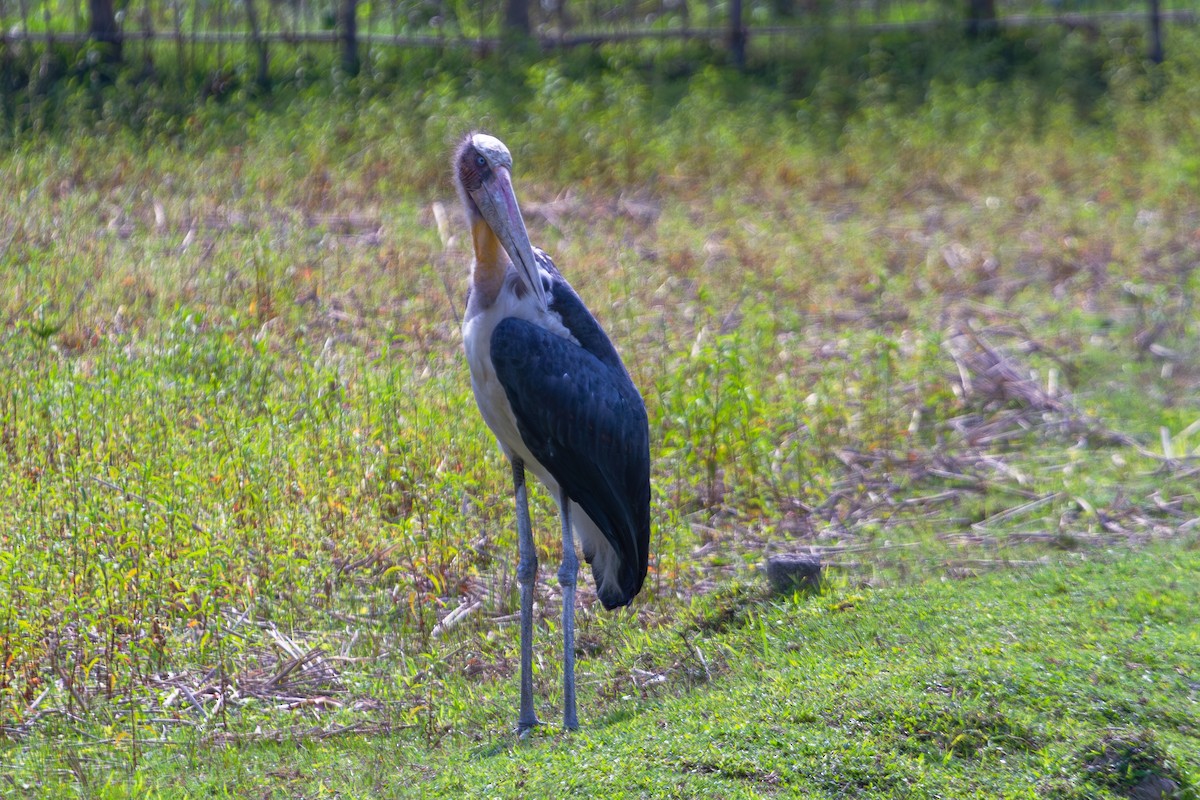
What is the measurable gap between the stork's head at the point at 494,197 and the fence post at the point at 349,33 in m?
7.88

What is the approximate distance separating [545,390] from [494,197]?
2.06 feet

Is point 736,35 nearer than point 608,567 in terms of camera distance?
No

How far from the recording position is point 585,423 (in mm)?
4246

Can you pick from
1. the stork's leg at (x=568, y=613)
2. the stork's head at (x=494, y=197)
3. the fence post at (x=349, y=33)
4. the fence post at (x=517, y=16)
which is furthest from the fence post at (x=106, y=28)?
the stork's leg at (x=568, y=613)

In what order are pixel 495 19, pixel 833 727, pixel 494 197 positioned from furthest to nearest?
pixel 495 19, pixel 494 197, pixel 833 727

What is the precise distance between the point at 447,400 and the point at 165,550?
6.11ft

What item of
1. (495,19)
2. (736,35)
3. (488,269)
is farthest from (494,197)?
(736,35)

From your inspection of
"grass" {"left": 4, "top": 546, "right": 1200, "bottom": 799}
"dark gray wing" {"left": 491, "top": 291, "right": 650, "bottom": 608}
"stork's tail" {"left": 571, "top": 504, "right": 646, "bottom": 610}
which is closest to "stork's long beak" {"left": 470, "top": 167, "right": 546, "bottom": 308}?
"dark gray wing" {"left": 491, "top": 291, "right": 650, "bottom": 608}

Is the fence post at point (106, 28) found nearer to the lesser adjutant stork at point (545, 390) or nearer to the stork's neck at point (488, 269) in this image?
the lesser adjutant stork at point (545, 390)

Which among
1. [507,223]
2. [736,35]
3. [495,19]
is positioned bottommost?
[507,223]

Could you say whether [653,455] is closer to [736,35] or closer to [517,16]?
[517,16]

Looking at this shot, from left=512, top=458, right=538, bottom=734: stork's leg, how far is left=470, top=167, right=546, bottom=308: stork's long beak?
64 centimetres

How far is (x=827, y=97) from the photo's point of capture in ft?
42.1

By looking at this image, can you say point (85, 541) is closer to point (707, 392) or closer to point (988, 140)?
point (707, 392)
